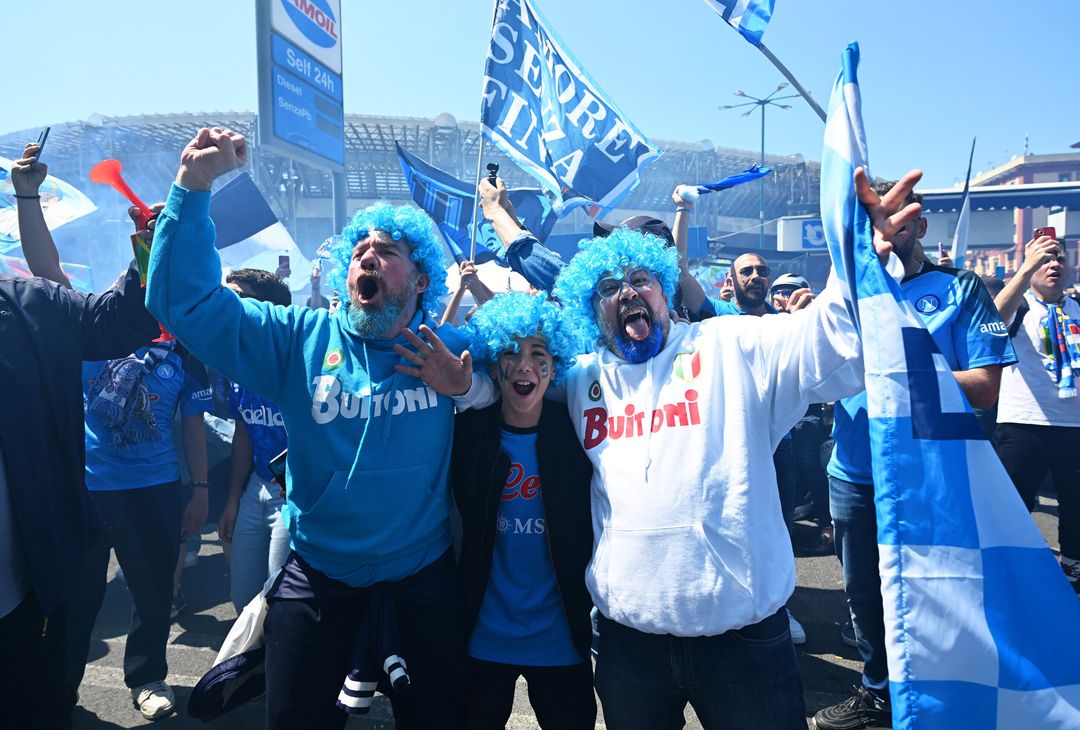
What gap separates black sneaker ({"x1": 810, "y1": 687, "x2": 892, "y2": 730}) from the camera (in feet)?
9.64

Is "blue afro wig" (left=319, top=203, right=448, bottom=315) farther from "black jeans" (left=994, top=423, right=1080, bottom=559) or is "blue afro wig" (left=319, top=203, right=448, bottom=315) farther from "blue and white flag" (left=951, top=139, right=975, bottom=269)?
"blue and white flag" (left=951, top=139, right=975, bottom=269)

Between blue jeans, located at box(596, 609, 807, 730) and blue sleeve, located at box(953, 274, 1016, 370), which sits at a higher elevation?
blue sleeve, located at box(953, 274, 1016, 370)

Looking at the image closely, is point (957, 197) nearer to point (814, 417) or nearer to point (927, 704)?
point (814, 417)

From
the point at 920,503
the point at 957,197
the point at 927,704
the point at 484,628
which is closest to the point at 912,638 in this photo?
the point at 927,704

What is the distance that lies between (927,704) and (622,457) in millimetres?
985

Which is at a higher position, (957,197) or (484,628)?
(957,197)

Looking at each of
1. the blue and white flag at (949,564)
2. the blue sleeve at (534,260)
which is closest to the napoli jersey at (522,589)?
the blue and white flag at (949,564)

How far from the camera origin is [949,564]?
5.23ft

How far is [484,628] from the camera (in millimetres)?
2174

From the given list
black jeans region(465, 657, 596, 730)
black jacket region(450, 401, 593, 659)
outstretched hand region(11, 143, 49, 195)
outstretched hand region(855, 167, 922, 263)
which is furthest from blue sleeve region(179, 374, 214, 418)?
outstretched hand region(855, 167, 922, 263)

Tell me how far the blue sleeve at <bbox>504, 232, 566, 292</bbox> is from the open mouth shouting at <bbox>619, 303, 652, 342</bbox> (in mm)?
946

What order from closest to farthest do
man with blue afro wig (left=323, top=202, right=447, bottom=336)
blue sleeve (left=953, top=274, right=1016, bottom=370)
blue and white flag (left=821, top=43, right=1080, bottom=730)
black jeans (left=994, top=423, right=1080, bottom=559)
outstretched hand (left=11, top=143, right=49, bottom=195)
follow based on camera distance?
blue and white flag (left=821, top=43, right=1080, bottom=730), man with blue afro wig (left=323, top=202, right=447, bottom=336), blue sleeve (left=953, top=274, right=1016, bottom=370), outstretched hand (left=11, top=143, right=49, bottom=195), black jeans (left=994, top=423, right=1080, bottom=559)

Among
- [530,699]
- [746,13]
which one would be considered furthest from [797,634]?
[746,13]

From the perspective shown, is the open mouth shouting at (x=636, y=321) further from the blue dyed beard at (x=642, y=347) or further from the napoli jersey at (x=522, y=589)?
the napoli jersey at (x=522, y=589)
